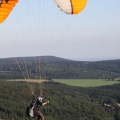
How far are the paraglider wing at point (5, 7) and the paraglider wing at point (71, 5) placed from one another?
1921 mm

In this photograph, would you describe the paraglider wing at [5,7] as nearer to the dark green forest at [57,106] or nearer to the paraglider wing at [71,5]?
the paraglider wing at [71,5]

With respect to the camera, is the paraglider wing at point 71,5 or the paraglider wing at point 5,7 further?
the paraglider wing at point 71,5

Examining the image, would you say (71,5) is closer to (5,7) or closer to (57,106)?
(5,7)

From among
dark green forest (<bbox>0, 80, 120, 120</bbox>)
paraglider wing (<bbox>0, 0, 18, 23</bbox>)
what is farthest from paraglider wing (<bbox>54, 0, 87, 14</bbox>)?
dark green forest (<bbox>0, 80, 120, 120</bbox>)

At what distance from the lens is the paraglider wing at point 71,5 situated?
1290cm

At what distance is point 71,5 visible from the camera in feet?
42.4

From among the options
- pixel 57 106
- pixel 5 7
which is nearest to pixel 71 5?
pixel 5 7

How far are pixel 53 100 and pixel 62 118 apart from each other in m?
19.7

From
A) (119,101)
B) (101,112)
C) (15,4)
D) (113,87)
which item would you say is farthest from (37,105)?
(113,87)

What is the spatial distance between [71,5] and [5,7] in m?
2.85

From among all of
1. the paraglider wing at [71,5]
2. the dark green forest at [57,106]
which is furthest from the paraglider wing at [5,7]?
the dark green forest at [57,106]

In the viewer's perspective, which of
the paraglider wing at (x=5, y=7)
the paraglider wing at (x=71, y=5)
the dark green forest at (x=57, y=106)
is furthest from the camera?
the dark green forest at (x=57, y=106)

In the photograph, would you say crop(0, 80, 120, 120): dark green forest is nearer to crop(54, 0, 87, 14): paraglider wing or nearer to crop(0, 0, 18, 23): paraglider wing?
crop(0, 0, 18, 23): paraglider wing

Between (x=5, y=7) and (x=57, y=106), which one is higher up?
(x=5, y=7)
